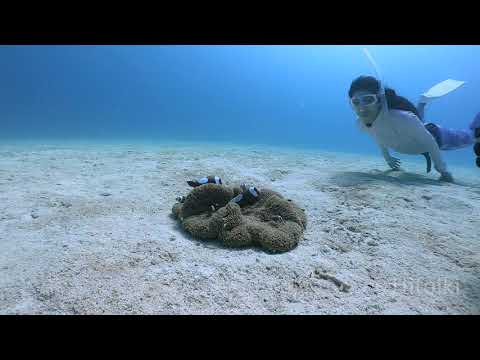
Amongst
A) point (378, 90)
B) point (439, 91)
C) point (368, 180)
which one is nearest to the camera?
point (378, 90)

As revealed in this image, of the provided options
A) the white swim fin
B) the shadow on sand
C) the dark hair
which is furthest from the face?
the white swim fin

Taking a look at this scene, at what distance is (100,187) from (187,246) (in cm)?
347

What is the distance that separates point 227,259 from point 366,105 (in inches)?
225

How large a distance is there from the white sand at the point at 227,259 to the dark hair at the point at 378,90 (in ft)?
8.77

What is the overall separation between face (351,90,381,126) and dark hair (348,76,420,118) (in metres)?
0.12

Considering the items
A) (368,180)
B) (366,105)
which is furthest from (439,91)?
(368,180)

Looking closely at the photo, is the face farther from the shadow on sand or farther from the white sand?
the white sand

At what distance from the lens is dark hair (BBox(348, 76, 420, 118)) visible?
21.8 feet

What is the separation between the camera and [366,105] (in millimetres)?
6781

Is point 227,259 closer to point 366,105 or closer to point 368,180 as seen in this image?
point 368,180

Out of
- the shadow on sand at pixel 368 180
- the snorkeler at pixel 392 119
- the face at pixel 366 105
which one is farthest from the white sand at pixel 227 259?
the face at pixel 366 105
